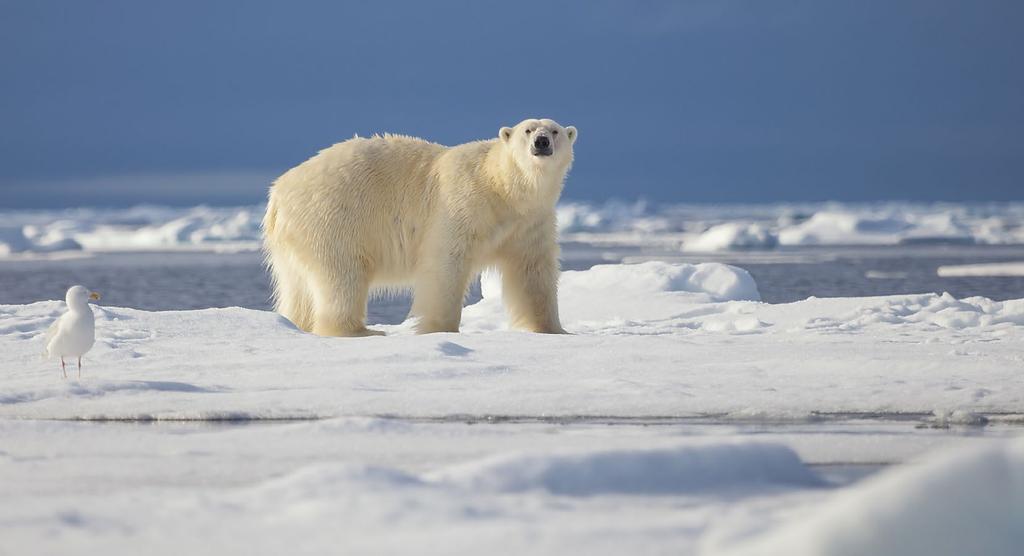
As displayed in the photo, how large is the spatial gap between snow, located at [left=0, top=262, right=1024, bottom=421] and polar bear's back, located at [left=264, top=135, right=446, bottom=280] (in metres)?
0.59

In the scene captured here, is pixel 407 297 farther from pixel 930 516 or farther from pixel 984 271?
pixel 930 516

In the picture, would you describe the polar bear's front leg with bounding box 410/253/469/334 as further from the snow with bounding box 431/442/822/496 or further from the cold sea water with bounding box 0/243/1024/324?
the cold sea water with bounding box 0/243/1024/324

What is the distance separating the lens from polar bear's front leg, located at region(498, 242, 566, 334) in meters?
6.12

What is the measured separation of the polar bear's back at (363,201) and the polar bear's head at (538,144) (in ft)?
1.54

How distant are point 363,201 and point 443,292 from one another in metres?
0.63

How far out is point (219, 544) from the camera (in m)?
2.20

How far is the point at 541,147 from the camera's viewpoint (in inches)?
225

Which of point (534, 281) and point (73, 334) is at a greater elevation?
point (534, 281)

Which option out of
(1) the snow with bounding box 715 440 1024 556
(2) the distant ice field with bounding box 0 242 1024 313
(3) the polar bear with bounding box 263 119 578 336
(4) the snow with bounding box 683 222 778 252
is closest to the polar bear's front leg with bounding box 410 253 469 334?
(3) the polar bear with bounding box 263 119 578 336

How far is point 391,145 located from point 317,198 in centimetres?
47

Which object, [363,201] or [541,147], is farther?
[363,201]

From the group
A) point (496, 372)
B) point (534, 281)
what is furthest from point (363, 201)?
point (496, 372)

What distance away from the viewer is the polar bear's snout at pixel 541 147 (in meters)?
5.71

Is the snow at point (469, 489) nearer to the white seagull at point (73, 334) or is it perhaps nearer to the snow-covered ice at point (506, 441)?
the snow-covered ice at point (506, 441)
